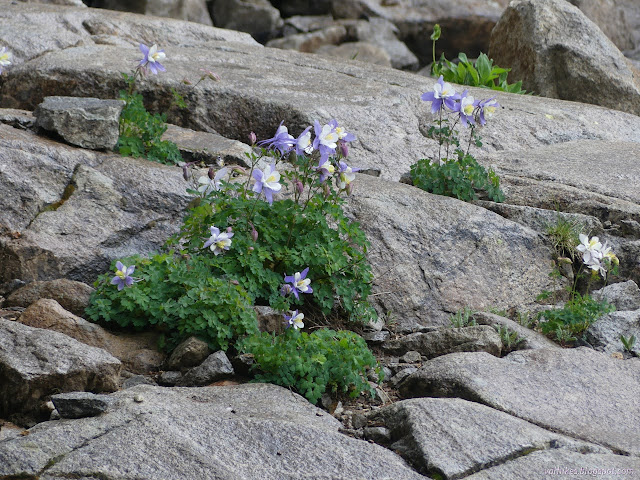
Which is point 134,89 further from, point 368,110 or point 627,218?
point 627,218

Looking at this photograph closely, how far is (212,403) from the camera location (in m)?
3.02

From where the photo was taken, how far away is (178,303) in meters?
3.59

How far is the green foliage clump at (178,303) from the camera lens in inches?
140

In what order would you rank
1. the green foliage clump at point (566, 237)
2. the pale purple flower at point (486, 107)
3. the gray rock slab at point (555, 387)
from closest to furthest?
the gray rock slab at point (555, 387), the pale purple flower at point (486, 107), the green foliage clump at point (566, 237)

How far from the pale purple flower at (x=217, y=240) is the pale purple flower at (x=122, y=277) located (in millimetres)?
368

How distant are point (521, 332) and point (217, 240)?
164cm

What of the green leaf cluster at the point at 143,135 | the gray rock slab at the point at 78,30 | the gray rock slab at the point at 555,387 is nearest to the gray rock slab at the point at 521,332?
the gray rock slab at the point at 555,387

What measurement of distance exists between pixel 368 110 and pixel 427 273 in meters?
1.96

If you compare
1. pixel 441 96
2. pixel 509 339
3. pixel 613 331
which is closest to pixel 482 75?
pixel 441 96

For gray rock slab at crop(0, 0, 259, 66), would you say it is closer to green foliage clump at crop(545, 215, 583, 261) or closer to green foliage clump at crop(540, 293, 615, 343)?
green foliage clump at crop(545, 215, 583, 261)

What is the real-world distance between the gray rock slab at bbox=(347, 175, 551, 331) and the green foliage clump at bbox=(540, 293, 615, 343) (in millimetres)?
352

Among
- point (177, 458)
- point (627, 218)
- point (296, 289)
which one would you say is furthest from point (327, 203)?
point (627, 218)

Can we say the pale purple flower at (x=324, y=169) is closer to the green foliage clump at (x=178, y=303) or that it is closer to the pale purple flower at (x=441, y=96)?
the green foliage clump at (x=178, y=303)

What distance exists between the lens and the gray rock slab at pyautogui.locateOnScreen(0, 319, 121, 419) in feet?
9.80
